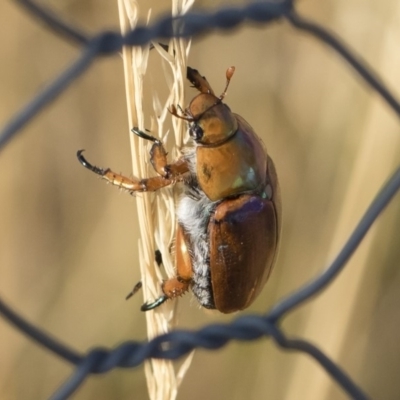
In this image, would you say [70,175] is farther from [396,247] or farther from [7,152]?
[396,247]

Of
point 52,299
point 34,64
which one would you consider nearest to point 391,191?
point 34,64

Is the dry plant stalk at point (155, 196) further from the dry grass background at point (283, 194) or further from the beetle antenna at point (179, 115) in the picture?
the dry grass background at point (283, 194)

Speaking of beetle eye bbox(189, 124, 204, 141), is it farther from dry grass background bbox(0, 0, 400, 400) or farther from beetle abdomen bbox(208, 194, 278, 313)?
dry grass background bbox(0, 0, 400, 400)

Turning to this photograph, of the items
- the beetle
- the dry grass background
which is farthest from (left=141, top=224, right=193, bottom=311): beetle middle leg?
the dry grass background

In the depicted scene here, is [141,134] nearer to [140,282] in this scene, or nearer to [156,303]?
[156,303]

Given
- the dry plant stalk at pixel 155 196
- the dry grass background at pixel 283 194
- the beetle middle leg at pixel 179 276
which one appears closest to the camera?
the dry plant stalk at pixel 155 196

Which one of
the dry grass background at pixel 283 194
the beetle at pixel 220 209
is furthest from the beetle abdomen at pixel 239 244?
the dry grass background at pixel 283 194

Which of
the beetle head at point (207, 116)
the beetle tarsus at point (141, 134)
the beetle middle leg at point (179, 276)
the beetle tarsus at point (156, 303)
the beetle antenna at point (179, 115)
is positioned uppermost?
the beetle head at point (207, 116)
